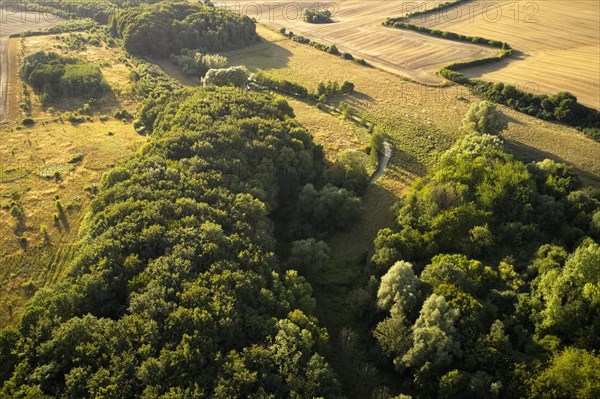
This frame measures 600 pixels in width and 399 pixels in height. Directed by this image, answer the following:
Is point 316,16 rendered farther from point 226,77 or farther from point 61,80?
point 61,80

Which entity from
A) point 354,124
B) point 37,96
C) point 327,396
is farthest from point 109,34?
point 327,396

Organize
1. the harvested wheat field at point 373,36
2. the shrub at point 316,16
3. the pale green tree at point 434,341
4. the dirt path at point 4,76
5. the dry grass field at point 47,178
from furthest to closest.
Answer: the shrub at point 316,16 → the harvested wheat field at point 373,36 → the dirt path at point 4,76 → the dry grass field at point 47,178 → the pale green tree at point 434,341

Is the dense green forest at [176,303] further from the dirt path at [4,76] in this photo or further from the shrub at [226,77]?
the dirt path at [4,76]

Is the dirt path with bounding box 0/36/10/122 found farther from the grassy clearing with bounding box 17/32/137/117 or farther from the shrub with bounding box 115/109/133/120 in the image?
the shrub with bounding box 115/109/133/120

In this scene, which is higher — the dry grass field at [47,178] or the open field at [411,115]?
the open field at [411,115]

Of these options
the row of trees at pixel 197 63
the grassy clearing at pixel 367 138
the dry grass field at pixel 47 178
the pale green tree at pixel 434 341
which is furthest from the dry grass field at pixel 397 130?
the dry grass field at pixel 47 178

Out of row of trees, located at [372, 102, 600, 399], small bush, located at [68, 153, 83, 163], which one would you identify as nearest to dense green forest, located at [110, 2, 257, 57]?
small bush, located at [68, 153, 83, 163]

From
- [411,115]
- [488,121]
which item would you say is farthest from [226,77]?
[488,121]
